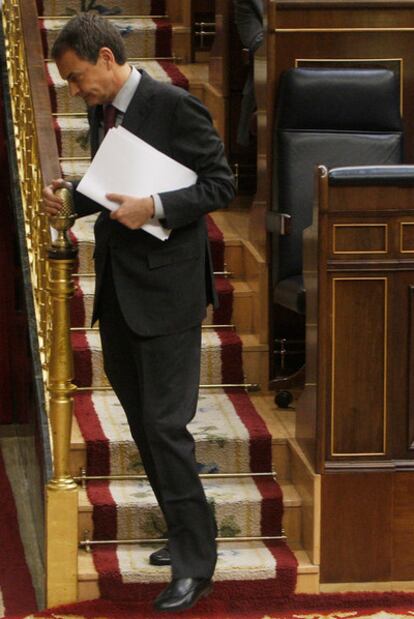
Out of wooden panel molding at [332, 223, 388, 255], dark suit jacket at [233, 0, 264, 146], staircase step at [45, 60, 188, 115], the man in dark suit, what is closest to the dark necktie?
the man in dark suit

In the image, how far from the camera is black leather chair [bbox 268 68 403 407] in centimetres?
477

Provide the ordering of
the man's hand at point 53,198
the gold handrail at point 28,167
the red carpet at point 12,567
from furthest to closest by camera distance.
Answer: the gold handrail at point 28,167, the red carpet at point 12,567, the man's hand at point 53,198

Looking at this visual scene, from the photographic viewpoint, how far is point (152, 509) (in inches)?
167

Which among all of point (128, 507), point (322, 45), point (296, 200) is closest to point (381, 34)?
point (322, 45)

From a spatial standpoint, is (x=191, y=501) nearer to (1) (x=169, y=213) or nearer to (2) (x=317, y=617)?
(2) (x=317, y=617)

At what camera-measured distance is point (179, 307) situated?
12.3 ft

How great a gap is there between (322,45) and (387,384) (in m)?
1.32

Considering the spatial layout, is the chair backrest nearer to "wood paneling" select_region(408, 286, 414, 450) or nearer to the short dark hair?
"wood paneling" select_region(408, 286, 414, 450)

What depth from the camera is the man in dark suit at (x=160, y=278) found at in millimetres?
Result: 3623

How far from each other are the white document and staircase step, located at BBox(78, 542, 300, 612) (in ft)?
3.13

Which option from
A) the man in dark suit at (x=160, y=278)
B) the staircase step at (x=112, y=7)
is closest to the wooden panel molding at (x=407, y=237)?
the man in dark suit at (x=160, y=278)

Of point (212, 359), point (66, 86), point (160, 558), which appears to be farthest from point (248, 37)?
point (160, 558)

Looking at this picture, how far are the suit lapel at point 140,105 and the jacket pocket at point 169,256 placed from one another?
296 mm

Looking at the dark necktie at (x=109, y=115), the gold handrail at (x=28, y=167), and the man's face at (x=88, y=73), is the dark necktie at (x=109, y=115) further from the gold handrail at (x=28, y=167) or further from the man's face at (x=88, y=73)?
the gold handrail at (x=28, y=167)
